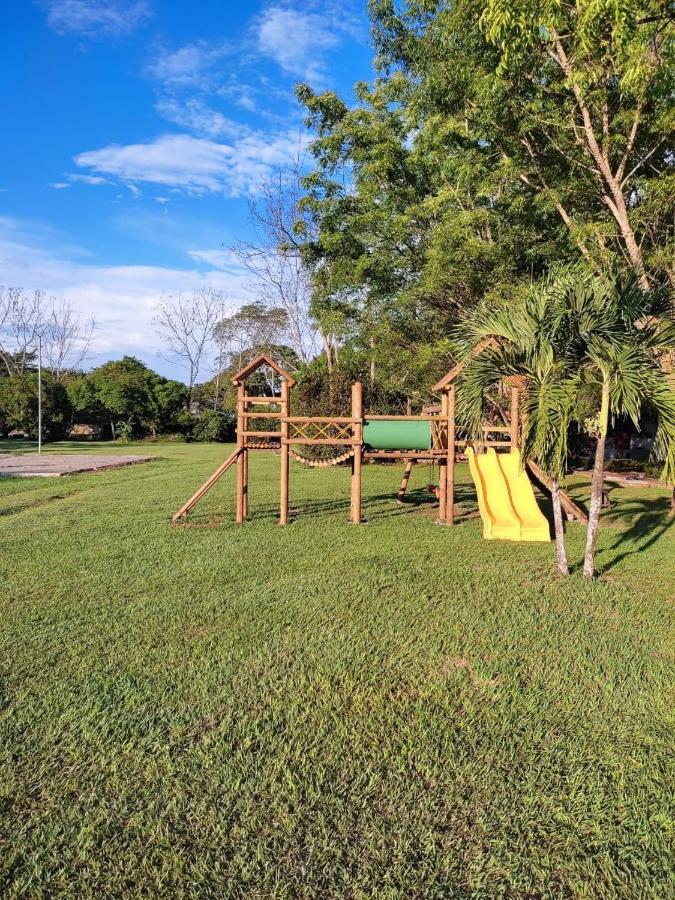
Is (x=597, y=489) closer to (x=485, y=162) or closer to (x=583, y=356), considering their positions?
(x=583, y=356)

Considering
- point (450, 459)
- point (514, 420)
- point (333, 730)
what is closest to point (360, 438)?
point (450, 459)

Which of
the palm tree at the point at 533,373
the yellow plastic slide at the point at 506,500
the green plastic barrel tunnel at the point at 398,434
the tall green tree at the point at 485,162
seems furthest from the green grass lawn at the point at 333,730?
the tall green tree at the point at 485,162

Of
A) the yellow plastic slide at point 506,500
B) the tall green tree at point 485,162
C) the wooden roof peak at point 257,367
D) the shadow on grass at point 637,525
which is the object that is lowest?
the shadow on grass at point 637,525

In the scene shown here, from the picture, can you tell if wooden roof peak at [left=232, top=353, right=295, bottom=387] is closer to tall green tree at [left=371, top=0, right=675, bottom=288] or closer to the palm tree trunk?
the palm tree trunk

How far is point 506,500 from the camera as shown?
855 centimetres

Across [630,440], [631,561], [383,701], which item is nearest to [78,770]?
[383,701]

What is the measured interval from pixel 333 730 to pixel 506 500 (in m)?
6.14

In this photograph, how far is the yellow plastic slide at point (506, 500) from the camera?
7.96 metres

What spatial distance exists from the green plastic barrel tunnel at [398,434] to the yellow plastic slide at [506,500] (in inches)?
30.4

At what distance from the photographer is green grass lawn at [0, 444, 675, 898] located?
209 cm

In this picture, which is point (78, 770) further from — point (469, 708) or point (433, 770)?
point (469, 708)

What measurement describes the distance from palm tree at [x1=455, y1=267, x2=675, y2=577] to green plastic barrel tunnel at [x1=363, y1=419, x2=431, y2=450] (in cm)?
337

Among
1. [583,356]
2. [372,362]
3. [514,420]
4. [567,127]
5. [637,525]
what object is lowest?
[637,525]

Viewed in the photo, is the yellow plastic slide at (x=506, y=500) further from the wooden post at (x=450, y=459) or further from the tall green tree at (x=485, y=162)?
the tall green tree at (x=485, y=162)
